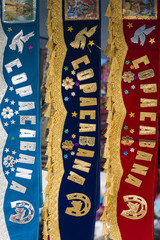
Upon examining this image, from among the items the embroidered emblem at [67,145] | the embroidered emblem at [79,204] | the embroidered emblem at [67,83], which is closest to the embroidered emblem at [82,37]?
the embroidered emblem at [67,83]

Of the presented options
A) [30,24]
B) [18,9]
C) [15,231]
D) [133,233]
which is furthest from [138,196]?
[18,9]

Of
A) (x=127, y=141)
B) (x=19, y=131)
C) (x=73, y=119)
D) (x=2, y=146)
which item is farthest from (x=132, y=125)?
(x=2, y=146)

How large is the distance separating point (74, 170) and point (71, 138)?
0.22 meters

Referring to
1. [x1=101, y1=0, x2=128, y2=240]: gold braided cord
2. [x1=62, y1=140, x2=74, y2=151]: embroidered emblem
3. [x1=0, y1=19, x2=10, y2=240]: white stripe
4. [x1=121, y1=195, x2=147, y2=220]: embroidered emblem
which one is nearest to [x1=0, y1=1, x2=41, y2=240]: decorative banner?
[x1=0, y1=19, x2=10, y2=240]: white stripe

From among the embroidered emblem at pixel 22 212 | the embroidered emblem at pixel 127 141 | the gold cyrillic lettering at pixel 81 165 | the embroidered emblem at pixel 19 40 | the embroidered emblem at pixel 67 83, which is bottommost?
the embroidered emblem at pixel 22 212

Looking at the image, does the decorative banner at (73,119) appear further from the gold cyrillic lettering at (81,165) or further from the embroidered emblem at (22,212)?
the embroidered emblem at (22,212)

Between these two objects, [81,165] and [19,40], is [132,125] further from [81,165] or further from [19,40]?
[19,40]

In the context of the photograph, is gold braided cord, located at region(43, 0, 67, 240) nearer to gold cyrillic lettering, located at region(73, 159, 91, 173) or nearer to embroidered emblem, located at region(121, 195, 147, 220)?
gold cyrillic lettering, located at region(73, 159, 91, 173)

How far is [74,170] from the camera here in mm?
1726

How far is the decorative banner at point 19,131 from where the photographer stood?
1720 mm

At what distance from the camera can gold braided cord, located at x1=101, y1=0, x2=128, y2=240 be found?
167 centimetres

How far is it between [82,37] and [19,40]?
435mm

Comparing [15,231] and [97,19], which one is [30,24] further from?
[15,231]

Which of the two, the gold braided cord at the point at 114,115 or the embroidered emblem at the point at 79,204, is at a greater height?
the gold braided cord at the point at 114,115
